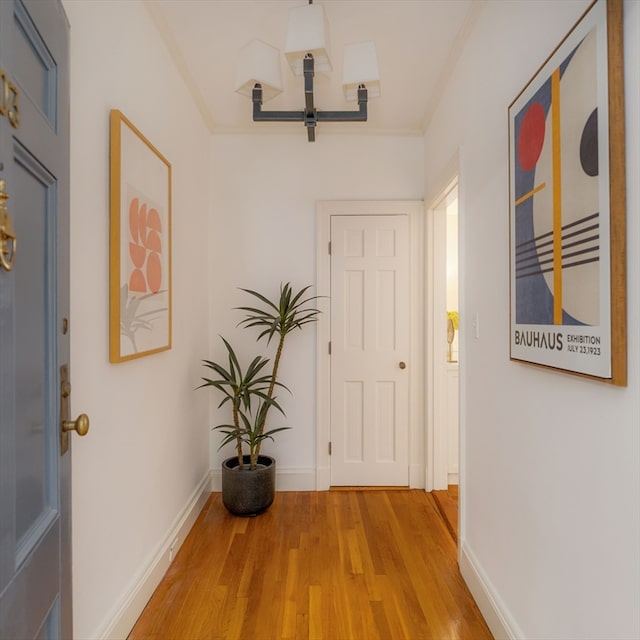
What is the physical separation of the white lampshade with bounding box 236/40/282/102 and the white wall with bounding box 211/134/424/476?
3.93ft

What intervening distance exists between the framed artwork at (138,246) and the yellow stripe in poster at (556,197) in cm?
147

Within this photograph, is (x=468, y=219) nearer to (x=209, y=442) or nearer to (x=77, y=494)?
(x=77, y=494)

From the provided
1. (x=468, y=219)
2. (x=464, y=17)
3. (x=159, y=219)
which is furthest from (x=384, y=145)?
(x=159, y=219)

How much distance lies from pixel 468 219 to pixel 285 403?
1.82m

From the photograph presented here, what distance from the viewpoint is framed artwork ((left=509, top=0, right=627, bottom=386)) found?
926 millimetres

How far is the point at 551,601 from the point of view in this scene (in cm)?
124

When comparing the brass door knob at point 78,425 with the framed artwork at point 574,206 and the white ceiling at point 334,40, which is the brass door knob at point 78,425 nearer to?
the framed artwork at point 574,206

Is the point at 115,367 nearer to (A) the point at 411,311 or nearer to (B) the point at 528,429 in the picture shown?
(B) the point at 528,429

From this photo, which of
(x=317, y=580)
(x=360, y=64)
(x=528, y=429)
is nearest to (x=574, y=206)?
(x=528, y=429)

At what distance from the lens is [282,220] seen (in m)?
3.07

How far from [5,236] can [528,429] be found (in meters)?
1.50

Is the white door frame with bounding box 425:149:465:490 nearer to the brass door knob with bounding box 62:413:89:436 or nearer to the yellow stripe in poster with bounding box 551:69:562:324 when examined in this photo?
the yellow stripe in poster with bounding box 551:69:562:324

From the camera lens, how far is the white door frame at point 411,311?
3.01 m

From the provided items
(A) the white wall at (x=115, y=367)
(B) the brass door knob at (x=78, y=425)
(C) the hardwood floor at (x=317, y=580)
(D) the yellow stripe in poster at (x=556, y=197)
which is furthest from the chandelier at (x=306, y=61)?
(C) the hardwood floor at (x=317, y=580)
